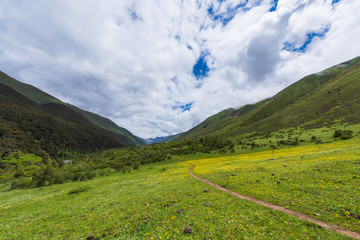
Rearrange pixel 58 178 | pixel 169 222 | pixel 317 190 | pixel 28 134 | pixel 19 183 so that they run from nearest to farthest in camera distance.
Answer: pixel 169 222 → pixel 317 190 → pixel 19 183 → pixel 58 178 → pixel 28 134

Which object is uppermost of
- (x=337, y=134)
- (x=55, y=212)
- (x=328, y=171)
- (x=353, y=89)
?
(x=353, y=89)

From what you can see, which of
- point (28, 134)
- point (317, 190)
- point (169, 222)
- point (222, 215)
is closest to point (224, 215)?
point (222, 215)

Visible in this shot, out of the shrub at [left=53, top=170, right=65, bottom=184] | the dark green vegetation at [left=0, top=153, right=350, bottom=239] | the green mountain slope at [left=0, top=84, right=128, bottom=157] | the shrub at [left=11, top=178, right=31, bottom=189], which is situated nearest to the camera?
the dark green vegetation at [left=0, top=153, right=350, bottom=239]

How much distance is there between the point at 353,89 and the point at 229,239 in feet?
557

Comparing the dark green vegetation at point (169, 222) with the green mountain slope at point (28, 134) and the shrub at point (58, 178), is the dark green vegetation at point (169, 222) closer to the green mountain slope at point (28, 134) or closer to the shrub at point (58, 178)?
the shrub at point (58, 178)

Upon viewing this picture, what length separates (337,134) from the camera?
197 feet

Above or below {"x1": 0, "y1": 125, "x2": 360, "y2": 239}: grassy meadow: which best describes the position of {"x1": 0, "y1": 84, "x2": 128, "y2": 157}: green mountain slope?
above

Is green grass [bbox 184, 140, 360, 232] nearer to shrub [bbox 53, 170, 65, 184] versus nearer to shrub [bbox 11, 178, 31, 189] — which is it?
shrub [bbox 53, 170, 65, 184]

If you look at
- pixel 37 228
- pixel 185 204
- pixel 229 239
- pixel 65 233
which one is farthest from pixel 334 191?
pixel 37 228

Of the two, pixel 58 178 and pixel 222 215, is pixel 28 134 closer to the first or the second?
pixel 58 178

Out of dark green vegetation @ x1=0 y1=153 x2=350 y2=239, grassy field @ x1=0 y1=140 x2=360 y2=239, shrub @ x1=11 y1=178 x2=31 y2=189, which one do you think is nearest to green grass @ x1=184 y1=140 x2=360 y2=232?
grassy field @ x1=0 y1=140 x2=360 y2=239

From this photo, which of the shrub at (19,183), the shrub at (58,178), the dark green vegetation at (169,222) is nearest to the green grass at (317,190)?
the dark green vegetation at (169,222)

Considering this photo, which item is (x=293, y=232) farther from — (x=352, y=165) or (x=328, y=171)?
(x=352, y=165)

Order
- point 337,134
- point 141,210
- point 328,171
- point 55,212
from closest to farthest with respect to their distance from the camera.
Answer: point 141,210 < point 55,212 < point 328,171 < point 337,134
